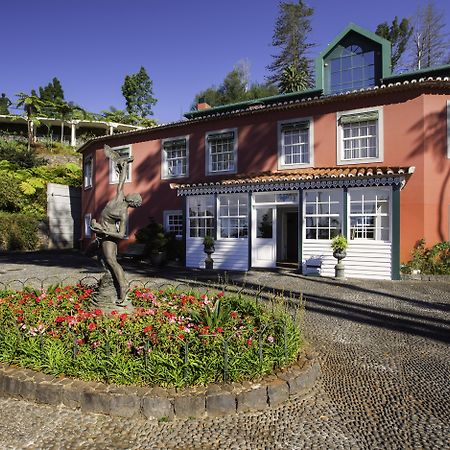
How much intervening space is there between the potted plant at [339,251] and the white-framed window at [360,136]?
149 inches

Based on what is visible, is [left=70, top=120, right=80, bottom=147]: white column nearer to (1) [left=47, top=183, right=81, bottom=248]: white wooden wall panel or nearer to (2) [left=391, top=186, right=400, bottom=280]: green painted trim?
(1) [left=47, top=183, right=81, bottom=248]: white wooden wall panel

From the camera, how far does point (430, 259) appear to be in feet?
40.2

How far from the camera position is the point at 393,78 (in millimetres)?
15109

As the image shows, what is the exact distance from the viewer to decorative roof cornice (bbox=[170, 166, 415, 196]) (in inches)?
439

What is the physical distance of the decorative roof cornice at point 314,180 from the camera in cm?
1115

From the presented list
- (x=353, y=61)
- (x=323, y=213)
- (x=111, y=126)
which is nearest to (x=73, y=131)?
(x=111, y=126)

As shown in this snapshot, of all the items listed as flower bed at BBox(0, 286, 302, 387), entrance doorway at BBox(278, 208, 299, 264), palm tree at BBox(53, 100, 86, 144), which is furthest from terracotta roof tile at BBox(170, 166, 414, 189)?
palm tree at BBox(53, 100, 86, 144)

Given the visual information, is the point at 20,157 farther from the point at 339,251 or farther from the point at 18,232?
the point at 339,251

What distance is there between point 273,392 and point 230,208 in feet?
35.3

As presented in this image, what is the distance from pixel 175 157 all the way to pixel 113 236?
12749 mm

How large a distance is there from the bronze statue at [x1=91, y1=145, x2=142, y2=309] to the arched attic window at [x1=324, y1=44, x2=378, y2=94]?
13.4 metres

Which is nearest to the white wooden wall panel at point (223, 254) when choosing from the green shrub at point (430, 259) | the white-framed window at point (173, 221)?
the white-framed window at point (173, 221)

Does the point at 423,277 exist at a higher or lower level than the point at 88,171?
lower

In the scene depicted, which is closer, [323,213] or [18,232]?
[323,213]
